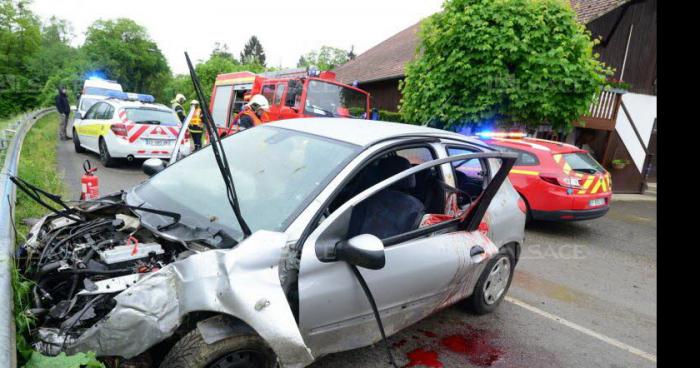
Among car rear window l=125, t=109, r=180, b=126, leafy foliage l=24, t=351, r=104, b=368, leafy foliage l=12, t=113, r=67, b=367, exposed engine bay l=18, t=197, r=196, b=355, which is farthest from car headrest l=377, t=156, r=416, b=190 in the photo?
car rear window l=125, t=109, r=180, b=126

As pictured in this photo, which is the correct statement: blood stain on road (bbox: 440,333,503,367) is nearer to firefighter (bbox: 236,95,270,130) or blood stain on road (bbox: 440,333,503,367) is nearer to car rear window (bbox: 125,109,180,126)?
firefighter (bbox: 236,95,270,130)

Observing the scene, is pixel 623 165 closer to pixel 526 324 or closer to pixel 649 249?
pixel 649 249

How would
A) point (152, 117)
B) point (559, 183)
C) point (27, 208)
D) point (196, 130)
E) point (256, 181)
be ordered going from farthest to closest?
point (196, 130)
point (152, 117)
point (559, 183)
point (27, 208)
point (256, 181)

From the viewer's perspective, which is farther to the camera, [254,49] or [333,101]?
[254,49]

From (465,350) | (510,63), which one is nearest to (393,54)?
(510,63)

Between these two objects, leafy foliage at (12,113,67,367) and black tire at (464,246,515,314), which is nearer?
leafy foliage at (12,113,67,367)

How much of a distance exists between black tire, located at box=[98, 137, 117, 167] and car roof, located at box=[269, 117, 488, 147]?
697 cm

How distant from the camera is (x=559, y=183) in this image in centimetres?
660

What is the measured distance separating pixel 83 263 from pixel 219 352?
961mm

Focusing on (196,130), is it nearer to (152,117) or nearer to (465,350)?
(152,117)

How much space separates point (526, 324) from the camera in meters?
3.74

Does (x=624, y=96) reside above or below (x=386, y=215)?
above

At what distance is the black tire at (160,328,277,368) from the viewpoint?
1898 mm
